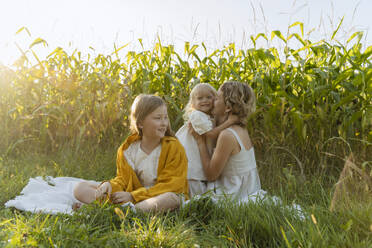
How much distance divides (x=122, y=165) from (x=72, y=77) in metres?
1.89

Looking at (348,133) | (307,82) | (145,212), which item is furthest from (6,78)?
(348,133)

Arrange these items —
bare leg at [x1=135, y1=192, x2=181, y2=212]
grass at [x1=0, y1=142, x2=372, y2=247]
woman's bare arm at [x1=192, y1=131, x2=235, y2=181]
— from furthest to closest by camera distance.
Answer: woman's bare arm at [x1=192, y1=131, x2=235, y2=181] < bare leg at [x1=135, y1=192, x2=181, y2=212] < grass at [x1=0, y1=142, x2=372, y2=247]

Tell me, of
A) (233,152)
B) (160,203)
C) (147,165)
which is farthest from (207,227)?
(233,152)

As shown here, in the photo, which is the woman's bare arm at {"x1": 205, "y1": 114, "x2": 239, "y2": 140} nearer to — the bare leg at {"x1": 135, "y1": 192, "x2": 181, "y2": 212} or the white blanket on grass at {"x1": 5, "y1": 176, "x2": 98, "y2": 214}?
the bare leg at {"x1": 135, "y1": 192, "x2": 181, "y2": 212}

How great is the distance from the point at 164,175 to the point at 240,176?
73 centimetres

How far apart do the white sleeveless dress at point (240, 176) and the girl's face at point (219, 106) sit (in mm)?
325

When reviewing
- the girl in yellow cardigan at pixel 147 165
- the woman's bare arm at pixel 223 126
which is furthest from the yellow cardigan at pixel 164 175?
the woman's bare arm at pixel 223 126

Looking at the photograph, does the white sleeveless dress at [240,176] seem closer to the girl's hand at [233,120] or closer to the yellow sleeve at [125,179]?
the girl's hand at [233,120]

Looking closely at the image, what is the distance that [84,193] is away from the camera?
247cm

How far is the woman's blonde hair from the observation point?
9.07 feet

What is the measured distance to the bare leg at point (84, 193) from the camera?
8.07 ft

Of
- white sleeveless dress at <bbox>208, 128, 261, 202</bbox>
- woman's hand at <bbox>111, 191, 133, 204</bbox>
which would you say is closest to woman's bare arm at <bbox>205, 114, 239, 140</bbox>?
white sleeveless dress at <bbox>208, 128, 261, 202</bbox>

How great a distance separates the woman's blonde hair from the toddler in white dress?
0.33ft

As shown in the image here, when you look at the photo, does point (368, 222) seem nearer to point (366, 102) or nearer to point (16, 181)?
point (366, 102)
